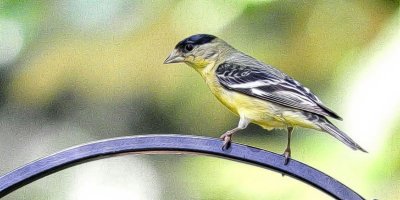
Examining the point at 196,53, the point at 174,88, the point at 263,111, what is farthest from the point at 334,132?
the point at 174,88

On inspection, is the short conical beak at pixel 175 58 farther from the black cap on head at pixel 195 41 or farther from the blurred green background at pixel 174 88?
the blurred green background at pixel 174 88

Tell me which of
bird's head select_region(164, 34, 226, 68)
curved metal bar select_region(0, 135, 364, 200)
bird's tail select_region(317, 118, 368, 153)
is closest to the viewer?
curved metal bar select_region(0, 135, 364, 200)

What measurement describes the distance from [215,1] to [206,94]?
0.17 m

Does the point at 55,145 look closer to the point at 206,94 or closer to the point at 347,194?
the point at 206,94

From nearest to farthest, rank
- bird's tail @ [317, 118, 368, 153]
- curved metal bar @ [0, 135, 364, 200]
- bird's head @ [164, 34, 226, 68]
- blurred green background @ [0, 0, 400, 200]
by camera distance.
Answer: curved metal bar @ [0, 135, 364, 200]
bird's tail @ [317, 118, 368, 153]
bird's head @ [164, 34, 226, 68]
blurred green background @ [0, 0, 400, 200]

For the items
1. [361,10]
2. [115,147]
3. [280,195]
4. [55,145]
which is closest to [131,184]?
[55,145]

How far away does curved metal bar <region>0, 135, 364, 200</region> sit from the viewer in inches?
33.4

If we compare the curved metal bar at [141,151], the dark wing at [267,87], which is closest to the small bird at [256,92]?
the dark wing at [267,87]

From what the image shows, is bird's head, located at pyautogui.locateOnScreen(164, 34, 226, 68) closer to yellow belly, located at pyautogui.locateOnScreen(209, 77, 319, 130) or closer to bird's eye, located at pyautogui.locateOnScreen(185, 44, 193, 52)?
bird's eye, located at pyautogui.locateOnScreen(185, 44, 193, 52)

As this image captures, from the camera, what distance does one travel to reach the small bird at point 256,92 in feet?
3.73

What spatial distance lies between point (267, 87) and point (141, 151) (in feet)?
1.31

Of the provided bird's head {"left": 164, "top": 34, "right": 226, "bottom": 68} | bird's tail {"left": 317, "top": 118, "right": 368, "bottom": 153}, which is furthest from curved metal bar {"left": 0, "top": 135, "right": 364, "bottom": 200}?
bird's head {"left": 164, "top": 34, "right": 226, "bottom": 68}

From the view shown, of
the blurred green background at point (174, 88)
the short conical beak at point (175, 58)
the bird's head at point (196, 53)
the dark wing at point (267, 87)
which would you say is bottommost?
the blurred green background at point (174, 88)

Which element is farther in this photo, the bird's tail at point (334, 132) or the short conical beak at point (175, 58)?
the short conical beak at point (175, 58)
